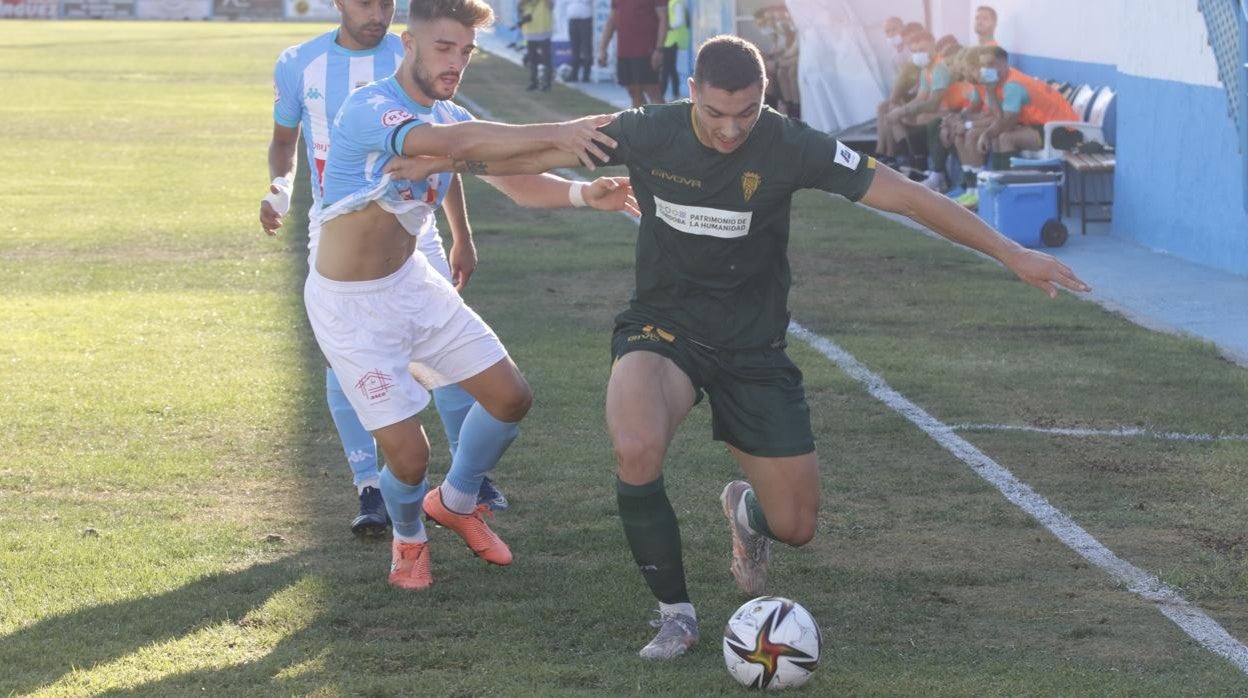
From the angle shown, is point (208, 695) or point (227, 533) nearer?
point (208, 695)

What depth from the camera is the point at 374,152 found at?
5676 millimetres

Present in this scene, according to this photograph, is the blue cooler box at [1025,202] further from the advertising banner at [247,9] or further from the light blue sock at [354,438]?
the advertising banner at [247,9]

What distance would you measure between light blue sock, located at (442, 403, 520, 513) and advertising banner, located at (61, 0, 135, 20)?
7044cm

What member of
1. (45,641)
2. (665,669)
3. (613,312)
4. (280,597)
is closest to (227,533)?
(280,597)

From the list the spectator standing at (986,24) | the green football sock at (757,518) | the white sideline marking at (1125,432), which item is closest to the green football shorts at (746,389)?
the green football sock at (757,518)

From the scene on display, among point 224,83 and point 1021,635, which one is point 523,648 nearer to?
point 1021,635

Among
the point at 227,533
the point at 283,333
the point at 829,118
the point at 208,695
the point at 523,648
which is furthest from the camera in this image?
the point at 829,118

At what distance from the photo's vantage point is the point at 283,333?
34.7 ft

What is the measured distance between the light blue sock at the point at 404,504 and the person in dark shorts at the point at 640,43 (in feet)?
65.4

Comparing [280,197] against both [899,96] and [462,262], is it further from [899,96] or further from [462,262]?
[899,96]

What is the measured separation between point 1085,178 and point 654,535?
1165 cm

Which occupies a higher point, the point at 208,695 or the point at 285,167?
the point at 285,167

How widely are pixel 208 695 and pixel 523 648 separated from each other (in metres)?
0.95

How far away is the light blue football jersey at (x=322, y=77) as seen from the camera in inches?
268
